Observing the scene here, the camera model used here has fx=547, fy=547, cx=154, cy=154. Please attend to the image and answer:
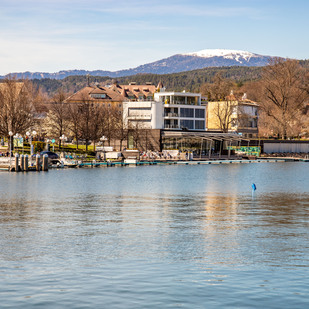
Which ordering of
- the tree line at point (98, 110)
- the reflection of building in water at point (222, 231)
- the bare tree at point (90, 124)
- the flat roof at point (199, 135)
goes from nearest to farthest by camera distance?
the reflection of building in water at point (222, 231) → the tree line at point (98, 110) → the bare tree at point (90, 124) → the flat roof at point (199, 135)

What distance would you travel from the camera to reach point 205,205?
153 feet

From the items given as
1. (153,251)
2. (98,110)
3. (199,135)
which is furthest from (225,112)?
(153,251)

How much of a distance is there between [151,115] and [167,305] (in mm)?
116904

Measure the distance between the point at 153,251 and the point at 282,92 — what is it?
126987 millimetres

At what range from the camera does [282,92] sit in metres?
147

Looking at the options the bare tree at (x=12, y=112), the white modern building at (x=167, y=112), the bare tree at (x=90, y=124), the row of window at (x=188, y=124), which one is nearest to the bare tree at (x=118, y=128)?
the white modern building at (x=167, y=112)

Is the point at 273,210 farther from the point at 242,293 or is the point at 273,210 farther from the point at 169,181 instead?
the point at 169,181

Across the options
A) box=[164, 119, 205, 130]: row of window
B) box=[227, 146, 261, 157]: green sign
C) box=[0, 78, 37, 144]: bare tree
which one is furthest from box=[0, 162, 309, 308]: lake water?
box=[227, 146, 261, 157]: green sign

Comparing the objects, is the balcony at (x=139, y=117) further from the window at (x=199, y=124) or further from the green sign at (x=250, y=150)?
the green sign at (x=250, y=150)

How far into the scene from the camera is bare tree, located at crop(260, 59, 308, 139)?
146500 millimetres

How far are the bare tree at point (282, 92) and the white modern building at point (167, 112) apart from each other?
21101 millimetres

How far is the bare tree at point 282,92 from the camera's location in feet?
481

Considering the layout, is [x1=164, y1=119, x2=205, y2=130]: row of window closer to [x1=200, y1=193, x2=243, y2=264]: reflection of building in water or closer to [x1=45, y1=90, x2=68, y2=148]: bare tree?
[x1=45, y1=90, x2=68, y2=148]: bare tree

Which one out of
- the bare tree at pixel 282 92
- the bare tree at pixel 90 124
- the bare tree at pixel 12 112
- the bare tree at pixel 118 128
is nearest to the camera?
the bare tree at pixel 12 112
